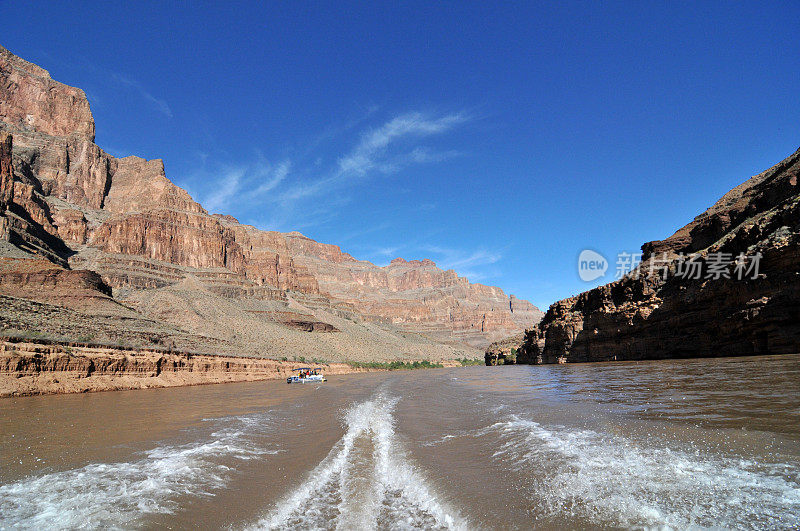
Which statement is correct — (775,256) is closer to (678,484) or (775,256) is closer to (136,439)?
(678,484)

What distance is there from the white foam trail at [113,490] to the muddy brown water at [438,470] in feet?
0.09

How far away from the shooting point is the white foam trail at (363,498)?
13.9 feet

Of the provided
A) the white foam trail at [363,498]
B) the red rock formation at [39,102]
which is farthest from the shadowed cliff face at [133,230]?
the white foam trail at [363,498]

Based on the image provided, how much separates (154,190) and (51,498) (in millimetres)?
158180

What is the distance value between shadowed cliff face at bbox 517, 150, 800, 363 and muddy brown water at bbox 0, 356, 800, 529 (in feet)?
60.3

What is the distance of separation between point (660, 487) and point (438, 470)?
297 centimetres

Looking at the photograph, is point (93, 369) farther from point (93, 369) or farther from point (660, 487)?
point (660, 487)

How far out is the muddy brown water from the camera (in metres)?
4.12

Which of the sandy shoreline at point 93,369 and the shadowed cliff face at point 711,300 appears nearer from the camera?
the sandy shoreline at point 93,369

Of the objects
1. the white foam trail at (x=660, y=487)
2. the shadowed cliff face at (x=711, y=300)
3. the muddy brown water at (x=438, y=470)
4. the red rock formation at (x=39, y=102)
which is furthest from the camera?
the red rock formation at (x=39, y=102)

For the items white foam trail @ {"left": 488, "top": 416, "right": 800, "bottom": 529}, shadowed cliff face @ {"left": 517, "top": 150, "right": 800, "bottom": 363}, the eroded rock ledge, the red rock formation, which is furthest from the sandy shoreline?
the red rock formation

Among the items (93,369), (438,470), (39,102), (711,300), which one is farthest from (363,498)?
(39,102)

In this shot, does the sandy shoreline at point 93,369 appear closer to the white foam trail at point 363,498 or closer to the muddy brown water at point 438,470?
the muddy brown water at point 438,470

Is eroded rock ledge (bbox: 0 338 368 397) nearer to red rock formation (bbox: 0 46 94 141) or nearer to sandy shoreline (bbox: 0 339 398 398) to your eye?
sandy shoreline (bbox: 0 339 398 398)
